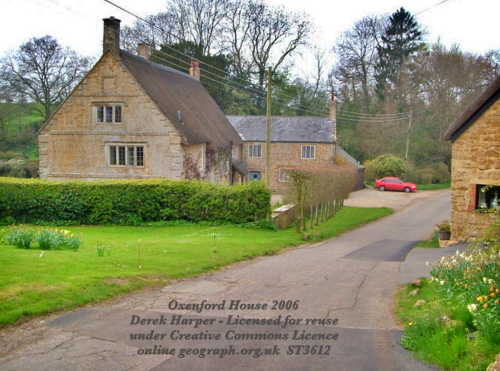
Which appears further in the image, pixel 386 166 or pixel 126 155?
pixel 386 166

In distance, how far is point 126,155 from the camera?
3197 centimetres

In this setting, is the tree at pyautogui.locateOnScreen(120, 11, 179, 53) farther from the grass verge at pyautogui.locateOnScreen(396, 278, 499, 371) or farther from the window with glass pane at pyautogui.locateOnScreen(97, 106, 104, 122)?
the grass verge at pyautogui.locateOnScreen(396, 278, 499, 371)

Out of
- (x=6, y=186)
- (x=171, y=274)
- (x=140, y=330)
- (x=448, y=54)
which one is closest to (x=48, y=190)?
(x=6, y=186)

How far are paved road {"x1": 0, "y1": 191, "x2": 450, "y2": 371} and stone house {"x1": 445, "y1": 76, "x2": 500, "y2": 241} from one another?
8491mm

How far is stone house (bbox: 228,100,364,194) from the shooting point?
54.6m

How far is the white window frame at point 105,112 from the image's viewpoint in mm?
31938

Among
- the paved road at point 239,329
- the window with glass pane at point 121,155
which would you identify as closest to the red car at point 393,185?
the window with glass pane at point 121,155

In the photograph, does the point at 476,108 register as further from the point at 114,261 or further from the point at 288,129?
the point at 288,129

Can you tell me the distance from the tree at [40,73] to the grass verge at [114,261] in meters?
30.3

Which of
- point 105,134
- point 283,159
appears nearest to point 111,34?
point 105,134

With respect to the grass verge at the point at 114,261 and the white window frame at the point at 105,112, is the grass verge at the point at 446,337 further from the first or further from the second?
the white window frame at the point at 105,112

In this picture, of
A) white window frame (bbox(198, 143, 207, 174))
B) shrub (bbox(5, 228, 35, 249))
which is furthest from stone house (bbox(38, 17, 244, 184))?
shrub (bbox(5, 228, 35, 249))

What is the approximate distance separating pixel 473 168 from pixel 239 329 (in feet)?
50.7

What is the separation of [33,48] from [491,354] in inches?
2039
